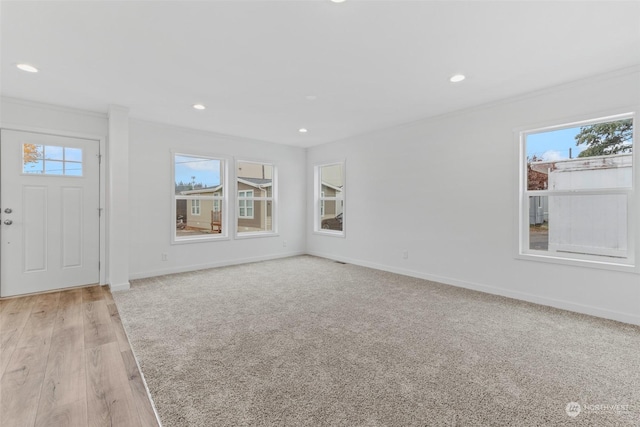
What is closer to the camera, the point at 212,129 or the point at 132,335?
the point at 132,335

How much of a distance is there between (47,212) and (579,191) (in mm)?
6528

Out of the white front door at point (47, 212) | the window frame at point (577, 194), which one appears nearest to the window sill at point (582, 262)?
the window frame at point (577, 194)

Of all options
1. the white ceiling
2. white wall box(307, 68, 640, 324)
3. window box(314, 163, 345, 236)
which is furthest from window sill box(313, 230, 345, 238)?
the white ceiling

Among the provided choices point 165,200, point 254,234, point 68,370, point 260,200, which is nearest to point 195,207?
point 165,200

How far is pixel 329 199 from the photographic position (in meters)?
6.31

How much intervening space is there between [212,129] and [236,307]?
324 centimetres

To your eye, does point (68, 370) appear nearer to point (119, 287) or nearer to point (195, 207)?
point (119, 287)

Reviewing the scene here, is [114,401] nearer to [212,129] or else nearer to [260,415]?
[260,415]

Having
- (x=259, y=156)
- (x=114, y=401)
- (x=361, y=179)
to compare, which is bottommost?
(x=114, y=401)

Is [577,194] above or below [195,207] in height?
above

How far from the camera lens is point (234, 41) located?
7.67 feet

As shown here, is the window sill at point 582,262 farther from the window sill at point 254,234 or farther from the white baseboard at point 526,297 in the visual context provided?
the window sill at point 254,234

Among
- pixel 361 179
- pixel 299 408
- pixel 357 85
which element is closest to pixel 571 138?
pixel 357 85

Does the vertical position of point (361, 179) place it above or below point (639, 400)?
above
